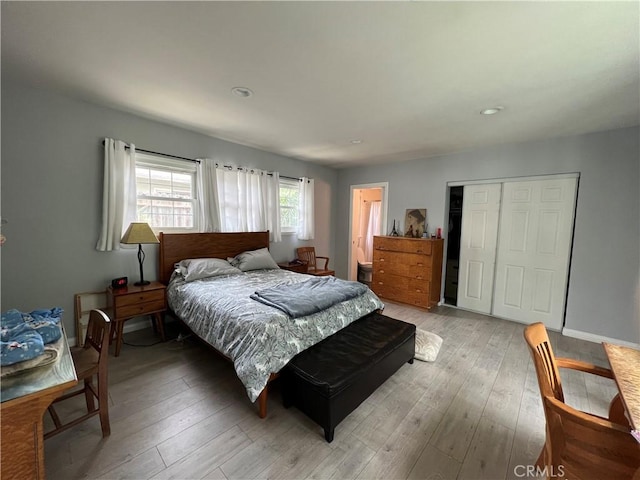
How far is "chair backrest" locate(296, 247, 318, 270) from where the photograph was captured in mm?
4801

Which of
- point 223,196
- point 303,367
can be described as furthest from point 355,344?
point 223,196

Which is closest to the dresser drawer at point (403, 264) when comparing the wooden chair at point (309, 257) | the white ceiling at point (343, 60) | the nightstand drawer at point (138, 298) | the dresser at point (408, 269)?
the dresser at point (408, 269)

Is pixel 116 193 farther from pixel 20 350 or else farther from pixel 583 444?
pixel 583 444

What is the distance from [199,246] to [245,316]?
1824mm

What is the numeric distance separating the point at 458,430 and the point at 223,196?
141 inches

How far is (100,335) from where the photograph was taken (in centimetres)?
162

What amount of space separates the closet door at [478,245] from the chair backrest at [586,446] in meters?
3.22

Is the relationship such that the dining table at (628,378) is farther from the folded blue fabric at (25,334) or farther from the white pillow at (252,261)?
the white pillow at (252,261)

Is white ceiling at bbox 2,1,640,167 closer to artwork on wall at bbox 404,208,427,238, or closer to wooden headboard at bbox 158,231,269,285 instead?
wooden headboard at bbox 158,231,269,285

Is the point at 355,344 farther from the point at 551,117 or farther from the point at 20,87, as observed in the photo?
the point at 20,87

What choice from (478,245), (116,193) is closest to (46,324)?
(116,193)

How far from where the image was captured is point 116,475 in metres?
1.36

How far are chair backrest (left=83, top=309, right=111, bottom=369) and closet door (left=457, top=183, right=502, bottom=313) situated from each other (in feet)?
14.6

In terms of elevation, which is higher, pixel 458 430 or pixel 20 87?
pixel 20 87
